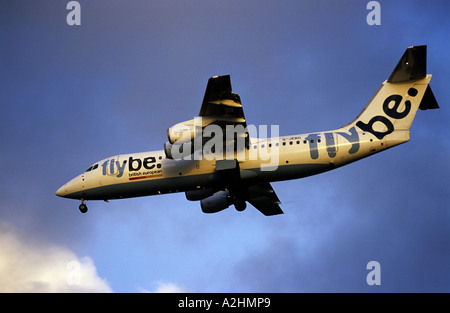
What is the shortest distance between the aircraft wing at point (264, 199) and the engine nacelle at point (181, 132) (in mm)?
5868

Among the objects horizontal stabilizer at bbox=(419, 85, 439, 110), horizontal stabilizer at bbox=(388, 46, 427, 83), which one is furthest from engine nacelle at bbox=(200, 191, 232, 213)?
horizontal stabilizer at bbox=(419, 85, 439, 110)

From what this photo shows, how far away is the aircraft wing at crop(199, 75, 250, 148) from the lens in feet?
73.3

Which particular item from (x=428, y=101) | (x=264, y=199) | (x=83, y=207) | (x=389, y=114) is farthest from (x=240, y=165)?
(x=428, y=101)

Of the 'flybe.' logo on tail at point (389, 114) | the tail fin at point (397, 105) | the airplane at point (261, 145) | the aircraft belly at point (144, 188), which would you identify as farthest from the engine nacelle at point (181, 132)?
the 'flybe.' logo on tail at point (389, 114)

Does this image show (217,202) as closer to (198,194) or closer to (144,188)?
(198,194)

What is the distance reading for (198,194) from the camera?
27938 mm

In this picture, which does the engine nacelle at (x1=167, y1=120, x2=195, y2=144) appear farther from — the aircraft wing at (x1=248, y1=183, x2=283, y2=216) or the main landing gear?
the main landing gear

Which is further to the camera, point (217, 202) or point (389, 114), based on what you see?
point (217, 202)

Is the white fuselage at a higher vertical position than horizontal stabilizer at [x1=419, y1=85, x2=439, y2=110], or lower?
lower

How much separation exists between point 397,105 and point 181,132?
8.55 meters

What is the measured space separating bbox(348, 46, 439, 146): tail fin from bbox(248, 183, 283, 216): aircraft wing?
226 inches
